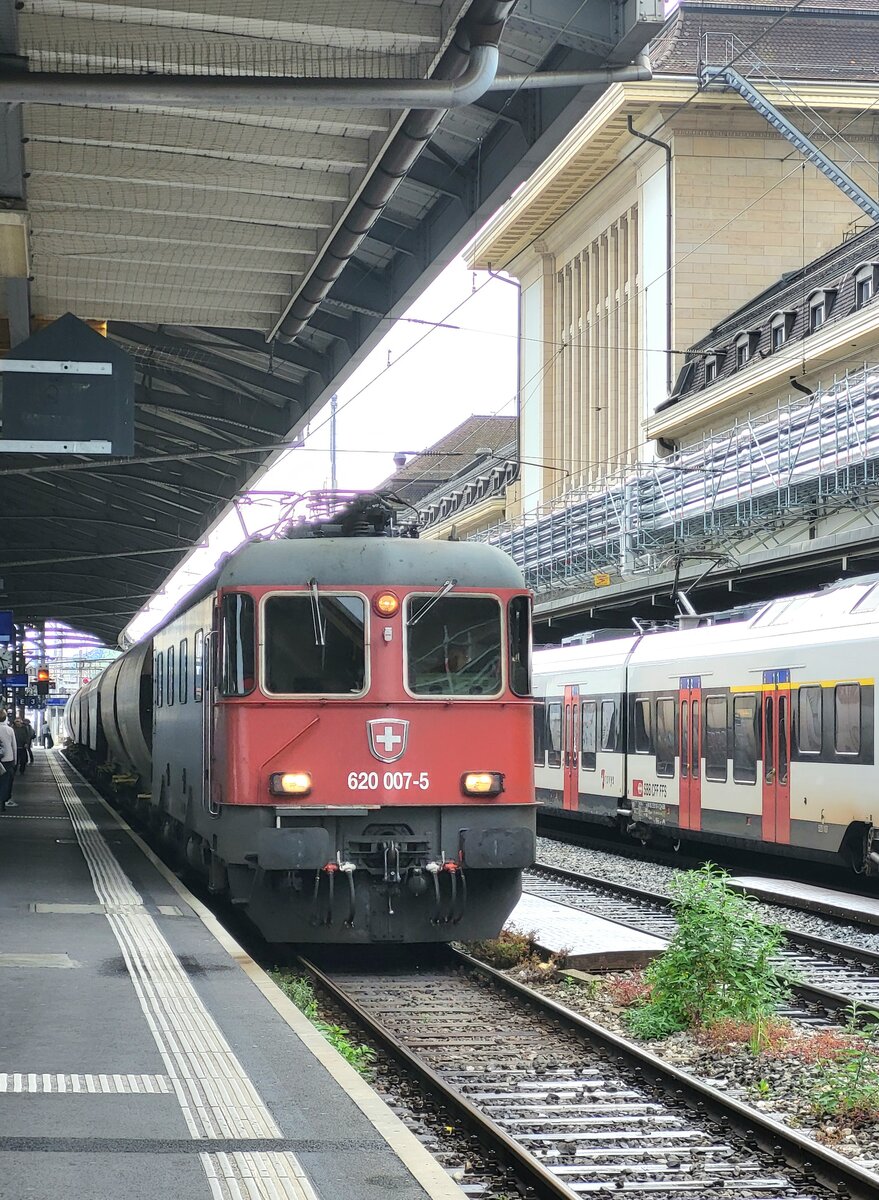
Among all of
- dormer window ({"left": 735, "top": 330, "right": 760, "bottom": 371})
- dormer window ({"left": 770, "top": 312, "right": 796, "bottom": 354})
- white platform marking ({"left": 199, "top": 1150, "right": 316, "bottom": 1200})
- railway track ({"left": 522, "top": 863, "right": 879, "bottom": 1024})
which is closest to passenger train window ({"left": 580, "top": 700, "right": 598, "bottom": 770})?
railway track ({"left": 522, "top": 863, "right": 879, "bottom": 1024})

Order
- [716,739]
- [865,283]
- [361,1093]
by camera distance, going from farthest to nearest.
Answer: [865,283] → [716,739] → [361,1093]

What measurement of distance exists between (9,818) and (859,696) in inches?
508

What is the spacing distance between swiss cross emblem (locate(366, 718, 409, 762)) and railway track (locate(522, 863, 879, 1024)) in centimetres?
293

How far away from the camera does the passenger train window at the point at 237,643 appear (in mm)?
11523

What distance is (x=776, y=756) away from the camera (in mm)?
18125

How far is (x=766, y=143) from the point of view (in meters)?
54.3

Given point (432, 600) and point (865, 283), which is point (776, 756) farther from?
point (865, 283)

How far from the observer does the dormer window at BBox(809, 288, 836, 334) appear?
40875mm

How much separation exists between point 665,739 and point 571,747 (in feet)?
15.0

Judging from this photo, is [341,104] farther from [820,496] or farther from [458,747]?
[820,496]

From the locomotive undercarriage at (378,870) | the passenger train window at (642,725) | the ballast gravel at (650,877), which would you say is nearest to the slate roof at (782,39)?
the ballast gravel at (650,877)

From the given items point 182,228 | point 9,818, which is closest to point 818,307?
point 9,818

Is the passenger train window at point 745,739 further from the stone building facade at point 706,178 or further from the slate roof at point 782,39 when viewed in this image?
the slate roof at point 782,39

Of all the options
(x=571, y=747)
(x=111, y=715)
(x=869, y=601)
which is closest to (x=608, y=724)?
(x=571, y=747)
